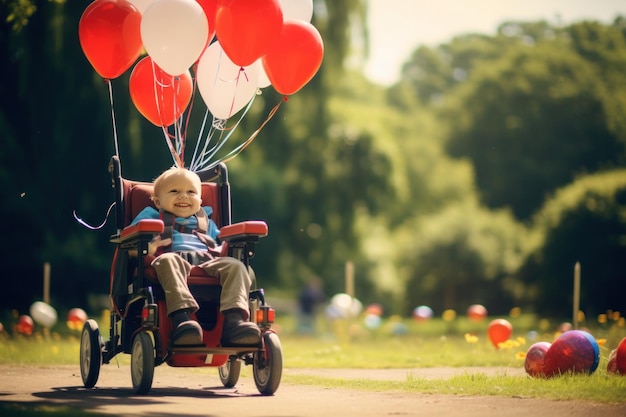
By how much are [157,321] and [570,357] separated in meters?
3.37

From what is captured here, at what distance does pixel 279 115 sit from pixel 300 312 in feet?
14.7

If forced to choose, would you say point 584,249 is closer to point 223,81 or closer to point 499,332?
point 499,332

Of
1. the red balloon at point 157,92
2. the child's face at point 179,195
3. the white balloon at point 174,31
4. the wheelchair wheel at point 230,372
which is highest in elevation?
the white balloon at point 174,31

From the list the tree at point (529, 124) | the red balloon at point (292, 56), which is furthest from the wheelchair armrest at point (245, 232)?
the tree at point (529, 124)

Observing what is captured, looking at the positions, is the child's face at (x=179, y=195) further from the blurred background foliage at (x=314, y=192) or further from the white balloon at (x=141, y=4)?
the blurred background foliage at (x=314, y=192)

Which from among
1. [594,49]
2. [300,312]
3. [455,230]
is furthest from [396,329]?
[594,49]

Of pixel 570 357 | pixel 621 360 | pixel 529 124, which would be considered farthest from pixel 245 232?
pixel 529 124

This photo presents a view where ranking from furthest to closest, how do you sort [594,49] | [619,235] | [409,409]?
[594,49] < [619,235] < [409,409]

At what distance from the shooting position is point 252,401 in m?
7.43

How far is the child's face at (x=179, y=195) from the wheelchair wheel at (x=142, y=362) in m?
1.18

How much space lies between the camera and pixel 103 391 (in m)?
8.15

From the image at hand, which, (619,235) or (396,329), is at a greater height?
(619,235)

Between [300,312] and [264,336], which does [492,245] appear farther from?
[264,336]

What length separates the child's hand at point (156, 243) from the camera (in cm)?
801
